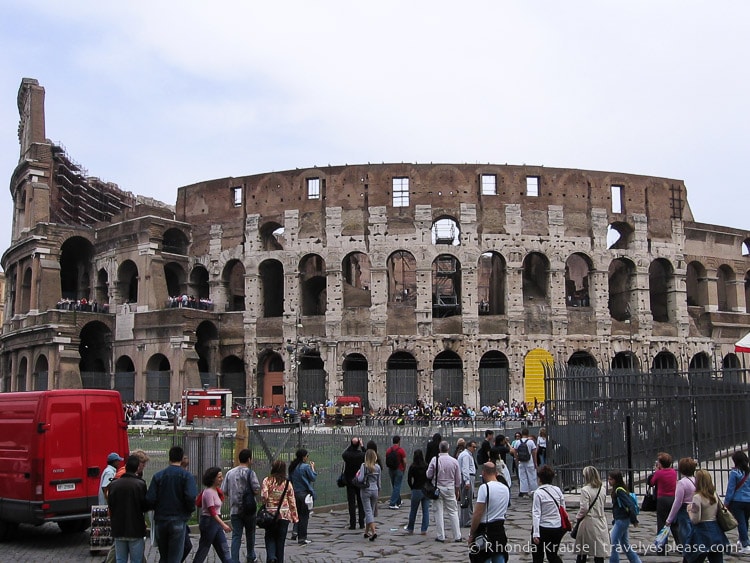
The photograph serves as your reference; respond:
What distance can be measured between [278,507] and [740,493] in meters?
5.14

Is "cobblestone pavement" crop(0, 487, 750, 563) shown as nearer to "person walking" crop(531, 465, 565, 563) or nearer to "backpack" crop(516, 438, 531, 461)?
"backpack" crop(516, 438, 531, 461)

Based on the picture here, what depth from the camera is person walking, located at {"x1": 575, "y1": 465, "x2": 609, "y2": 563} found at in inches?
297

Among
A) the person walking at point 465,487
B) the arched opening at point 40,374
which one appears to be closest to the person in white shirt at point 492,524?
the person walking at point 465,487

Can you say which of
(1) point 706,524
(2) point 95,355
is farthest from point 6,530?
(2) point 95,355

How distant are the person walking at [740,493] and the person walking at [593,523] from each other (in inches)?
87.7

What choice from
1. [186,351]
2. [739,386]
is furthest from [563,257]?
[739,386]

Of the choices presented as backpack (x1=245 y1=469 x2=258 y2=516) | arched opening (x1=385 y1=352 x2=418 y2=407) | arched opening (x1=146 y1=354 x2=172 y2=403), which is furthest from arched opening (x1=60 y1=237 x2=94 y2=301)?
backpack (x1=245 y1=469 x2=258 y2=516)

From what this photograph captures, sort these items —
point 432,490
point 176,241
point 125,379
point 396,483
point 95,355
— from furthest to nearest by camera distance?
point 95,355, point 176,241, point 125,379, point 396,483, point 432,490

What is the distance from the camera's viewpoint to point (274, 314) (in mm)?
39812

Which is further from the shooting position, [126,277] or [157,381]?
[126,277]

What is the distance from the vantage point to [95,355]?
41312mm

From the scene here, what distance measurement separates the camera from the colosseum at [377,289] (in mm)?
35438

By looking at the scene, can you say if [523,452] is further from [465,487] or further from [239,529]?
[239,529]

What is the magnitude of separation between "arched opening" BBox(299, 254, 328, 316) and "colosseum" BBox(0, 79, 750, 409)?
5.5 inches
